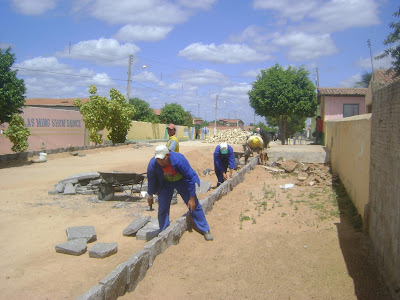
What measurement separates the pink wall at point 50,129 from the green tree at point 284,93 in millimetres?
11842

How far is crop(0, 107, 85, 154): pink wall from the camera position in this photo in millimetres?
20222

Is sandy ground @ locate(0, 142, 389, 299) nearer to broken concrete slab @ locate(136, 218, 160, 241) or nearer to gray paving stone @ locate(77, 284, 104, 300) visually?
broken concrete slab @ locate(136, 218, 160, 241)

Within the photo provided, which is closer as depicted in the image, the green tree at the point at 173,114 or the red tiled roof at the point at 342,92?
the red tiled roof at the point at 342,92

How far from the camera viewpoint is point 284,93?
24.8m

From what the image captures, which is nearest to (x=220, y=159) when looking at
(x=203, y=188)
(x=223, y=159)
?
(x=223, y=159)

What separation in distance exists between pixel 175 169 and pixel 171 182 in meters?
0.32

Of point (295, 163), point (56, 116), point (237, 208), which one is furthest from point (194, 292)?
point (56, 116)

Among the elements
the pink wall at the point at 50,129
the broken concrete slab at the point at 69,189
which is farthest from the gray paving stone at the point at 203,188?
the pink wall at the point at 50,129

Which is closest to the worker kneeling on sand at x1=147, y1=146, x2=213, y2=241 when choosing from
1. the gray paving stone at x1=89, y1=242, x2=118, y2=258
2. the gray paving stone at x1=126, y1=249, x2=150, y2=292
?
the gray paving stone at x1=89, y1=242, x2=118, y2=258

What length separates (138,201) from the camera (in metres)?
9.49

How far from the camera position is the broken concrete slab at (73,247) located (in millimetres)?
5402

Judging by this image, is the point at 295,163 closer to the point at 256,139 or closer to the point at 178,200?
the point at 256,139

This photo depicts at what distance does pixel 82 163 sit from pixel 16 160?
2.71 meters

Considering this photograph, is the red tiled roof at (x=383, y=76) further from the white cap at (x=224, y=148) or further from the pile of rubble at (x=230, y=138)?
the pile of rubble at (x=230, y=138)
